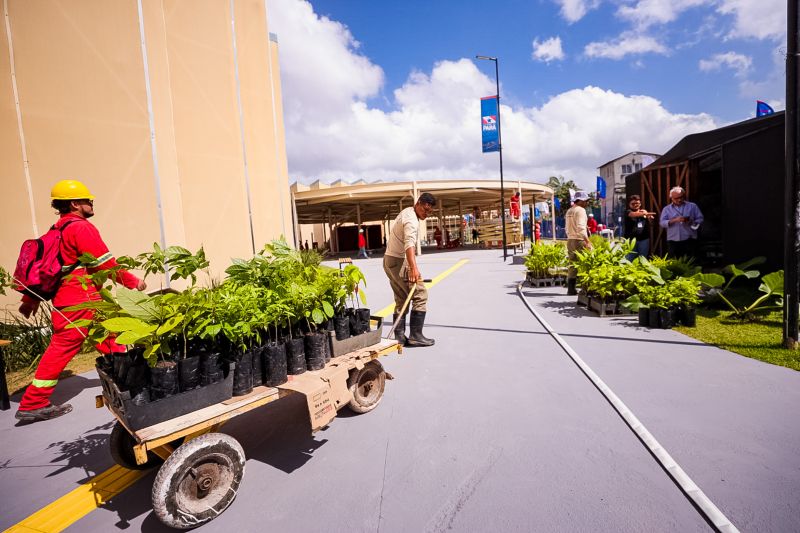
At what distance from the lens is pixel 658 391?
3314 mm

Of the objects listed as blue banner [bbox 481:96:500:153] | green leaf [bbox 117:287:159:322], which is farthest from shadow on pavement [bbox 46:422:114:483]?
blue banner [bbox 481:96:500:153]

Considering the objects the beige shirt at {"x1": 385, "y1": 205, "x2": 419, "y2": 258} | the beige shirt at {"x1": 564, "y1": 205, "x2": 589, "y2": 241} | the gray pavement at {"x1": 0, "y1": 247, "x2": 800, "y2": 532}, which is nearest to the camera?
the gray pavement at {"x1": 0, "y1": 247, "x2": 800, "y2": 532}

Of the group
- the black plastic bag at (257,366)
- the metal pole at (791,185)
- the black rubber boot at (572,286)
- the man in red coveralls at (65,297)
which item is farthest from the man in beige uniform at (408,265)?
the black rubber boot at (572,286)

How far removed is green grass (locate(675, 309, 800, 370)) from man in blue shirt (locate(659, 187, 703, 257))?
6.65 ft

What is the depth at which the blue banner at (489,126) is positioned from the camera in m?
16.5

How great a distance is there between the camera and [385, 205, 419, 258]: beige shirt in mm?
4656

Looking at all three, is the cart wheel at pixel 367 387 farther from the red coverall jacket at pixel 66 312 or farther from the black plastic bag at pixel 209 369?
the red coverall jacket at pixel 66 312

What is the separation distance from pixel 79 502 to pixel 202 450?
1011 mm

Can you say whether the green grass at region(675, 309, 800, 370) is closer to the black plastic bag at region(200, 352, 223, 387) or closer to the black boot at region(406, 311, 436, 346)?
the black boot at region(406, 311, 436, 346)

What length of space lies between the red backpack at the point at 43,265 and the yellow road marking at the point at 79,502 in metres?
1.72

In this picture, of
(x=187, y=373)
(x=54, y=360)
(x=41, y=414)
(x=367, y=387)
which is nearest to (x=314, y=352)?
(x=367, y=387)

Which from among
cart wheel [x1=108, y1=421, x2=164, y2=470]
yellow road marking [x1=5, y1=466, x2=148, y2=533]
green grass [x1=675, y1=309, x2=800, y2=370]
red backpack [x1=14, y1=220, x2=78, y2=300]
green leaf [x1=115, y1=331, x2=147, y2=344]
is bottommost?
yellow road marking [x1=5, y1=466, x2=148, y2=533]

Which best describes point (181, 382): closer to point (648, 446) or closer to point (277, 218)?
point (648, 446)

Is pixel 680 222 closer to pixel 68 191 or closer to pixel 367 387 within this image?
pixel 367 387
